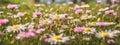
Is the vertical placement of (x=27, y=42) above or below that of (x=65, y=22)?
above

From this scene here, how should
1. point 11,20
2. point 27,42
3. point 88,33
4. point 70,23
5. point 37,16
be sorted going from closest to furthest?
point 27,42, point 88,33, point 70,23, point 37,16, point 11,20

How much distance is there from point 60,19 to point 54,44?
1519mm

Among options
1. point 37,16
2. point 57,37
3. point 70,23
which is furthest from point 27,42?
point 37,16

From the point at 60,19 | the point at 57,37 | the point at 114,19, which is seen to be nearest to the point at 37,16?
the point at 60,19

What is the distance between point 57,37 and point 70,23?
144 cm

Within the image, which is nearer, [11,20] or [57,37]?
[57,37]

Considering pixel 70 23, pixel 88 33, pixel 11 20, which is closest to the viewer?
pixel 88 33

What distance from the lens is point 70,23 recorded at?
229 inches

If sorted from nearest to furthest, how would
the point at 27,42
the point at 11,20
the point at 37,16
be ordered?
the point at 27,42 < the point at 37,16 < the point at 11,20

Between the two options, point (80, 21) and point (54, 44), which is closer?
point (54, 44)

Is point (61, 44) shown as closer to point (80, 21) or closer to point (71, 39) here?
point (71, 39)

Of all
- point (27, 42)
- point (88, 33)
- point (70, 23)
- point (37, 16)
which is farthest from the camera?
point (37, 16)

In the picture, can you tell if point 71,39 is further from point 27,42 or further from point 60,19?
point 60,19

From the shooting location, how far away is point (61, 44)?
14.4 feet
